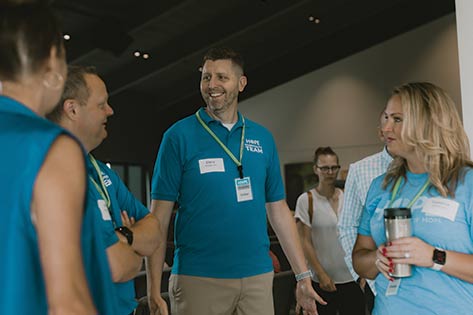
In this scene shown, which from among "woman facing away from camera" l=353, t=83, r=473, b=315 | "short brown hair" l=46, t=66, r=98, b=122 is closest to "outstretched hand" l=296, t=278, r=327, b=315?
"woman facing away from camera" l=353, t=83, r=473, b=315

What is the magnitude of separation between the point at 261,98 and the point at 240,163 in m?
12.1

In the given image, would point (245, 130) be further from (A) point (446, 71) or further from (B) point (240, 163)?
(A) point (446, 71)

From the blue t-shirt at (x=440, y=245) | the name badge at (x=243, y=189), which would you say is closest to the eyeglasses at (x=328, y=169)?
the name badge at (x=243, y=189)

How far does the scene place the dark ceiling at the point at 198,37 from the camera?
33.9 feet

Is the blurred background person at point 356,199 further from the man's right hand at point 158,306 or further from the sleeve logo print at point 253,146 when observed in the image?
the man's right hand at point 158,306

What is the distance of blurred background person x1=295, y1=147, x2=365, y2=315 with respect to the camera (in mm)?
4418

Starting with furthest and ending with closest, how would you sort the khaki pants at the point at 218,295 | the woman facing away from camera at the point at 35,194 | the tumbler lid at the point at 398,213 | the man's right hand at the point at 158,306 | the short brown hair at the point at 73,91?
the khaki pants at the point at 218,295, the man's right hand at the point at 158,306, the short brown hair at the point at 73,91, the tumbler lid at the point at 398,213, the woman facing away from camera at the point at 35,194

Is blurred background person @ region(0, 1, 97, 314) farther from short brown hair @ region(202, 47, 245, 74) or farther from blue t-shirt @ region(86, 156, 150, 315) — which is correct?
short brown hair @ region(202, 47, 245, 74)

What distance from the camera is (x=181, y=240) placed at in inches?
111

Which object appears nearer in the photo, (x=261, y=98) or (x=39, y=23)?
(x=39, y=23)

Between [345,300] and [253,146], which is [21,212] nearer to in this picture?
[253,146]

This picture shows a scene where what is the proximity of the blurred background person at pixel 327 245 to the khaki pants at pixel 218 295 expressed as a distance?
1.70 meters

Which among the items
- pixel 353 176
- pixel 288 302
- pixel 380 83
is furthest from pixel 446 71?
pixel 353 176

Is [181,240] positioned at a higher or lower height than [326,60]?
lower
